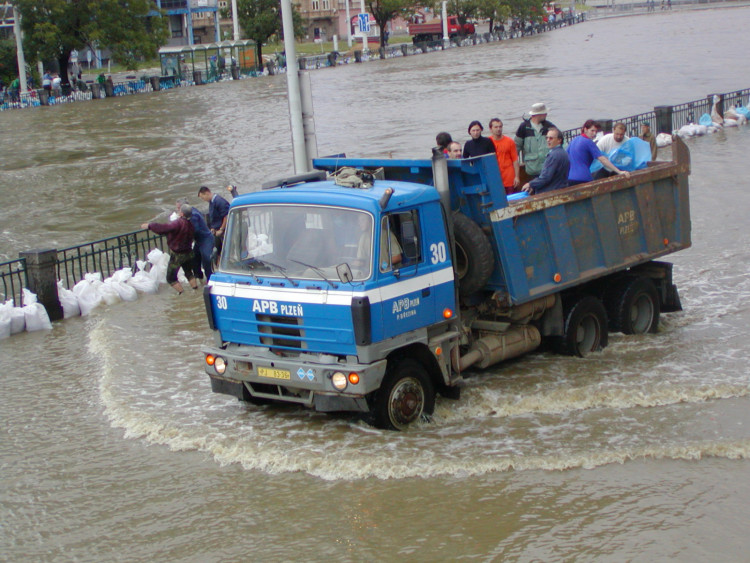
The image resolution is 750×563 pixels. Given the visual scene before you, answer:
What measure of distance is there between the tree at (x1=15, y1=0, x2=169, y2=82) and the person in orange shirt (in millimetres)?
49128

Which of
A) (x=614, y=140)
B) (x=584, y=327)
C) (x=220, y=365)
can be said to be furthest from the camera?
(x=614, y=140)

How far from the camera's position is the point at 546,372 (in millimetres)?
10039

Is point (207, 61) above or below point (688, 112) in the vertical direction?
above

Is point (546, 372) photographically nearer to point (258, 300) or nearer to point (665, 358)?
point (665, 358)

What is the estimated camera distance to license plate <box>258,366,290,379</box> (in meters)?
8.05

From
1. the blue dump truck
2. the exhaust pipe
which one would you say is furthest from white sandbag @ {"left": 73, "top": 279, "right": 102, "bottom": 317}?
the exhaust pipe

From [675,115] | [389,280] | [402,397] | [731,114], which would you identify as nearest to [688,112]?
[675,115]

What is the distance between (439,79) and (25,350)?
4468 cm

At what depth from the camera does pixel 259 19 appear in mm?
76812

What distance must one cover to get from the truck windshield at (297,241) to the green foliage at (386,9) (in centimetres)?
8622

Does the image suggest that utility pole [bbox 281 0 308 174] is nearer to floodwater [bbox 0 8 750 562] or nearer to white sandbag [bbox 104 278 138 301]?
floodwater [bbox 0 8 750 562]

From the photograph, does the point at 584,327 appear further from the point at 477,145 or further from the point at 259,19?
the point at 259,19

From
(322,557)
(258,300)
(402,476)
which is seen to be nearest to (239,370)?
(258,300)

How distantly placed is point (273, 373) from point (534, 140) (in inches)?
188
